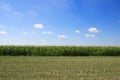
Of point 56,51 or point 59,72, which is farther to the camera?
point 56,51

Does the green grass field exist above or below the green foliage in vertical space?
below

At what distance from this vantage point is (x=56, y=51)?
31.6m

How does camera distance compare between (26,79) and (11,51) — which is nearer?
(26,79)

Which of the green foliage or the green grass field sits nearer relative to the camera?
the green grass field

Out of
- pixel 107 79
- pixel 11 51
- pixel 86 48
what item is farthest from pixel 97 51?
pixel 107 79

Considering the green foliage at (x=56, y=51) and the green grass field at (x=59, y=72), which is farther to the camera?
the green foliage at (x=56, y=51)

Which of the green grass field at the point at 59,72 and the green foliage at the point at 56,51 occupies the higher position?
the green foliage at the point at 56,51

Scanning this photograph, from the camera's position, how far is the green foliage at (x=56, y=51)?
31.1 m

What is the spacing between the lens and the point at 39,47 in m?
31.8

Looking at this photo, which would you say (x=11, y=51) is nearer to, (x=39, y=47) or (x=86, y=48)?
(x=39, y=47)

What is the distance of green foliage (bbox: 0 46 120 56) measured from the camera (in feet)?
102

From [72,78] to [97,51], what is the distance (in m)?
22.6

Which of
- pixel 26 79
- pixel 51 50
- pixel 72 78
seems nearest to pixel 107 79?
pixel 72 78

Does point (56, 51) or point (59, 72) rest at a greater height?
point (56, 51)
